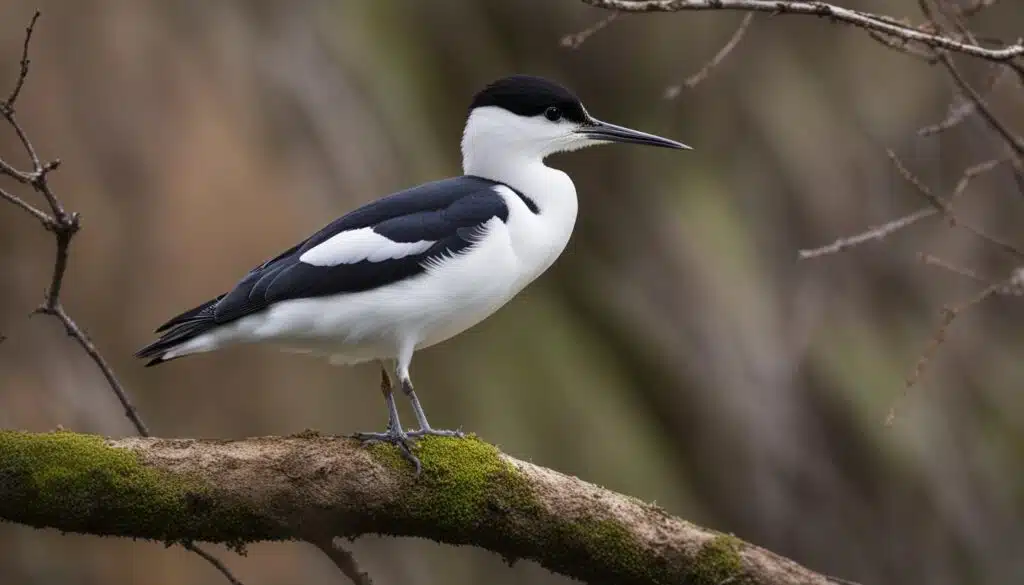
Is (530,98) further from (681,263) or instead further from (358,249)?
(681,263)

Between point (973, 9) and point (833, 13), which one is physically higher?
point (973, 9)

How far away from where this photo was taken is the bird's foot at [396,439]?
4094 millimetres


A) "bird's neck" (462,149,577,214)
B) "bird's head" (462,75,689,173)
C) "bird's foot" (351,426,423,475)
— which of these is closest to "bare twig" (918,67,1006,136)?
"bird's head" (462,75,689,173)

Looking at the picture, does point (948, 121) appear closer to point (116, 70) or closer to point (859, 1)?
point (116, 70)

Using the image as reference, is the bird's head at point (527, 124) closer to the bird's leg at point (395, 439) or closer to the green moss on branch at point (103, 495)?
the bird's leg at point (395, 439)

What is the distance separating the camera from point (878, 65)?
11172 millimetres

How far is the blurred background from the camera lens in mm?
8812

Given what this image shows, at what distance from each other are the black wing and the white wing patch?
0.02 m

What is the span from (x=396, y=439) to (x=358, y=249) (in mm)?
771

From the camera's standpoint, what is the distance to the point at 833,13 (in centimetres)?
368

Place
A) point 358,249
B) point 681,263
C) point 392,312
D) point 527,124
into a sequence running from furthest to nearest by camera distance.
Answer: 1. point 681,263
2. point 527,124
3. point 358,249
4. point 392,312

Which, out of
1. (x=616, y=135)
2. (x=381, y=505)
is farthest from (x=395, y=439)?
(x=616, y=135)

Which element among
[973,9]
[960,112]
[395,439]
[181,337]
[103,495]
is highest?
[973,9]

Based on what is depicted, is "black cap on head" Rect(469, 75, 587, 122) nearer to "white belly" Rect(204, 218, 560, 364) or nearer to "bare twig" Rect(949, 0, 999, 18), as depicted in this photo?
"white belly" Rect(204, 218, 560, 364)
